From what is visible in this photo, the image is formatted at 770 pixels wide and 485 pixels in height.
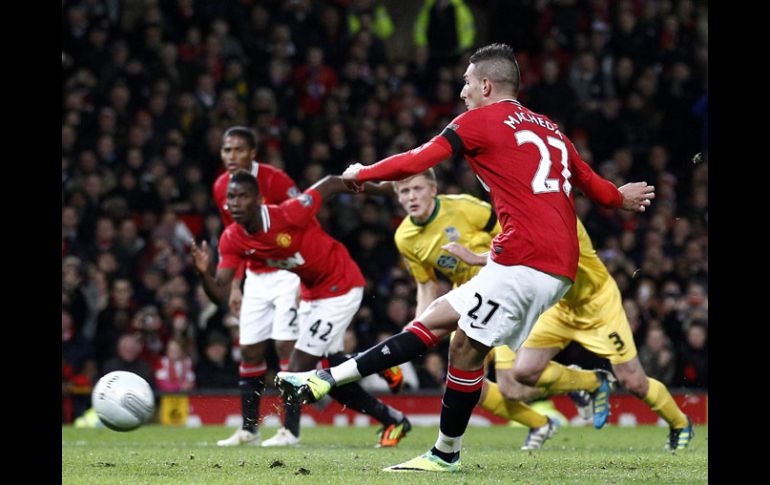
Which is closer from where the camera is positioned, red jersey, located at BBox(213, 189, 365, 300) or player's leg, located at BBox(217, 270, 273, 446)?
red jersey, located at BBox(213, 189, 365, 300)

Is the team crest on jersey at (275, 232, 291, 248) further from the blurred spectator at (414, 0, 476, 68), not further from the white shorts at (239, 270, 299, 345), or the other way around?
the blurred spectator at (414, 0, 476, 68)

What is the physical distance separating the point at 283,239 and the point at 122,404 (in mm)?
2497

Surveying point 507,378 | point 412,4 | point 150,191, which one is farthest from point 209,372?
point 412,4

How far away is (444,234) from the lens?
8734 millimetres

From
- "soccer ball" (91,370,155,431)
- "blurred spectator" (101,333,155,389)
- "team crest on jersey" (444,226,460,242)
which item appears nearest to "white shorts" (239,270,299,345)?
"team crest on jersey" (444,226,460,242)

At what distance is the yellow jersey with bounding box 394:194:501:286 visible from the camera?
874 cm

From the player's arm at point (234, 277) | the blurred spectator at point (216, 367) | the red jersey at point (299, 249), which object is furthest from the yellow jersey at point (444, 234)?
the blurred spectator at point (216, 367)

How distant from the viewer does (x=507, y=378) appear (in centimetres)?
898

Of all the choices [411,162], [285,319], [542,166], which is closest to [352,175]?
[411,162]

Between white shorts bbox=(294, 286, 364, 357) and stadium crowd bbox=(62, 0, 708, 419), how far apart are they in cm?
367

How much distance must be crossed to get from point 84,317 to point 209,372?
162 cm

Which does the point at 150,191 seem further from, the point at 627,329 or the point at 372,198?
the point at 627,329
